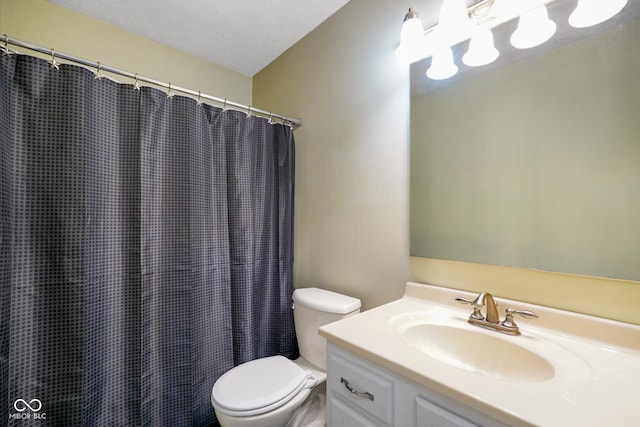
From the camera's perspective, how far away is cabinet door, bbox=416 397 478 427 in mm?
567

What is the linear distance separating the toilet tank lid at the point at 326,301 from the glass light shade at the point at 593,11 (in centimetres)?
131

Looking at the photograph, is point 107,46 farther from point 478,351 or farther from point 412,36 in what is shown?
point 478,351

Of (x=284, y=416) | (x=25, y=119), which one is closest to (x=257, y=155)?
(x=25, y=119)

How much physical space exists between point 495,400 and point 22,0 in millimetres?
2661

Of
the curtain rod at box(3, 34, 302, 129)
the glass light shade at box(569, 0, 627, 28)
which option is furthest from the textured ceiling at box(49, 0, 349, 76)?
the glass light shade at box(569, 0, 627, 28)

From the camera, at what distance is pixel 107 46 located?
5.53 ft

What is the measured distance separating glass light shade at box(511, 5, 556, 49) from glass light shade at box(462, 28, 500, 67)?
0.07 m

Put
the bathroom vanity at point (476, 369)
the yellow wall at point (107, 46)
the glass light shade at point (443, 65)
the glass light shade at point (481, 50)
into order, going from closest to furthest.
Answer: the bathroom vanity at point (476, 369) → the glass light shade at point (481, 50) → the glass light shade at point (443, 65) → the yellow wall at point (107, 46)

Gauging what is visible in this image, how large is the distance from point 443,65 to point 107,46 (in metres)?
2.00

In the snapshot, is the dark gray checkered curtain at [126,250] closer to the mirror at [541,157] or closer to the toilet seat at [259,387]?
the toilet seat at [259,387]

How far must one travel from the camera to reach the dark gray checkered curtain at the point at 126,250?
1.06m

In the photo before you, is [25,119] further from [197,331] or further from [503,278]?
[503,278]

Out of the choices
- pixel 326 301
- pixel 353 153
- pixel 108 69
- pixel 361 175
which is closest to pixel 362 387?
pixel 326 301

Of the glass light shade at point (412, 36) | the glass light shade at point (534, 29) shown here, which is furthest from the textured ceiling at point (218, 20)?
the glass light shade at point (534, 29)
